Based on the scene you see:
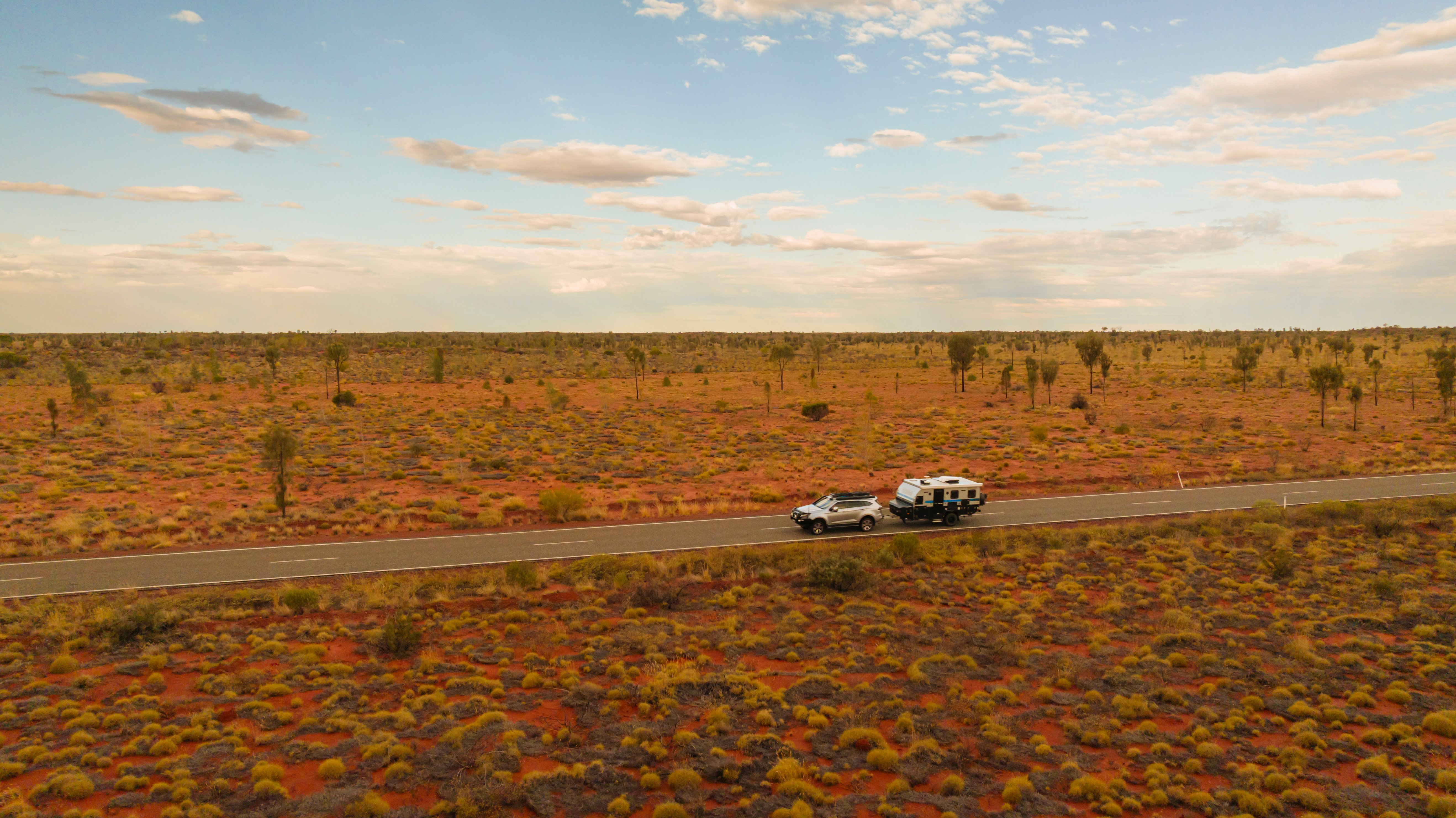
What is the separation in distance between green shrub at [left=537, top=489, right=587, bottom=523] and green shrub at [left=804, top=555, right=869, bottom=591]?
1286 centimetres

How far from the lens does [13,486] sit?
119ft

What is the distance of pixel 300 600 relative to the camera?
2228 centimetres

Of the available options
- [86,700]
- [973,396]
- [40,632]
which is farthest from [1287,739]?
[973,396]

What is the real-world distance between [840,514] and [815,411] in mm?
29585

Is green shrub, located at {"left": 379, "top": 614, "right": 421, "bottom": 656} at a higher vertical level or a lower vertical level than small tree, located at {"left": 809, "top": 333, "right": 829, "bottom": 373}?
lower

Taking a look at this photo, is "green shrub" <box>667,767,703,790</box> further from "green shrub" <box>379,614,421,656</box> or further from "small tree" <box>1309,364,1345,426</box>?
"small tree" <box>1309,364,1345,426</box>

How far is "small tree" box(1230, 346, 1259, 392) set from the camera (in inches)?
2931

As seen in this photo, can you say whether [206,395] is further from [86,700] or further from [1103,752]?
[1103,752]

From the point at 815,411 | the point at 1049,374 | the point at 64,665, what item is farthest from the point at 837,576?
the point at 1049,374

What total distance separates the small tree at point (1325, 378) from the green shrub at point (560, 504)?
2144 inches

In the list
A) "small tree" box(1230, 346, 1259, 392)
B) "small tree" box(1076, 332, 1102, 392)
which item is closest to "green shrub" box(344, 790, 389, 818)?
"small tree" box(1076, 332, 1102, 392)

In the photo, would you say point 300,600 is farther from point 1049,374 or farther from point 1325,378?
point 1325,378

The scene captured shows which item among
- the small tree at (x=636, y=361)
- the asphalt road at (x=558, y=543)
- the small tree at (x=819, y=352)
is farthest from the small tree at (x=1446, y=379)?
the small tree at (x=636, y=361)

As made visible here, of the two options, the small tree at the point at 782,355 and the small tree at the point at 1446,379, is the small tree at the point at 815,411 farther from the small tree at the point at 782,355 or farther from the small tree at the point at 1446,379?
the small tree at the point at 1446,379
